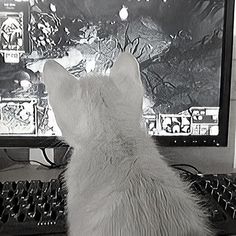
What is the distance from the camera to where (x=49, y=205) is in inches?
27.0

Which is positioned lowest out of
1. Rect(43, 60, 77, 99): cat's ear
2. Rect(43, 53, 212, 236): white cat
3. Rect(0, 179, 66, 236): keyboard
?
Rect(0, 179, 66, 236): keyboard

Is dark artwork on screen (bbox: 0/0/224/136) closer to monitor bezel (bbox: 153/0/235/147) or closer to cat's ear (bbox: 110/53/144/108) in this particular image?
monitor bezel (bbox: 153/0/235/147)

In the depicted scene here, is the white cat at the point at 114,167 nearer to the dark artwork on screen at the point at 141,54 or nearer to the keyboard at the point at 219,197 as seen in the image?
the keyboard at the point at 219,197

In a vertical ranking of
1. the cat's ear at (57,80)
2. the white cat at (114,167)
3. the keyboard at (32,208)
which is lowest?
the keyboard at (32,208)

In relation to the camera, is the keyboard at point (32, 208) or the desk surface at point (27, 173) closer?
the keyboard at point (32, 208)

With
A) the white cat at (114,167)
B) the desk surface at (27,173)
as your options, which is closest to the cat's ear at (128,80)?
the white cat at (114,167)

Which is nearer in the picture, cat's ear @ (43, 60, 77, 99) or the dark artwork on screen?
cat's ear @ (43, 60, 77, 99)

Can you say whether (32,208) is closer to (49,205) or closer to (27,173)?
(49,205)

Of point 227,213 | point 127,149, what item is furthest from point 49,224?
point 227,213

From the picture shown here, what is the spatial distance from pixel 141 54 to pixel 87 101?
0.25 meters

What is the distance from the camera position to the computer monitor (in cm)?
83

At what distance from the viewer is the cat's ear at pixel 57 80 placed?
63 centimetres

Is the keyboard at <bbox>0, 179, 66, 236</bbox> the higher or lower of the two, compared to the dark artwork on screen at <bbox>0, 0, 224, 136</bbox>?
lower

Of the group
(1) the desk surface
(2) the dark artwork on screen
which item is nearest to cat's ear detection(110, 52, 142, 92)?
(2) the dark artwork on screen
